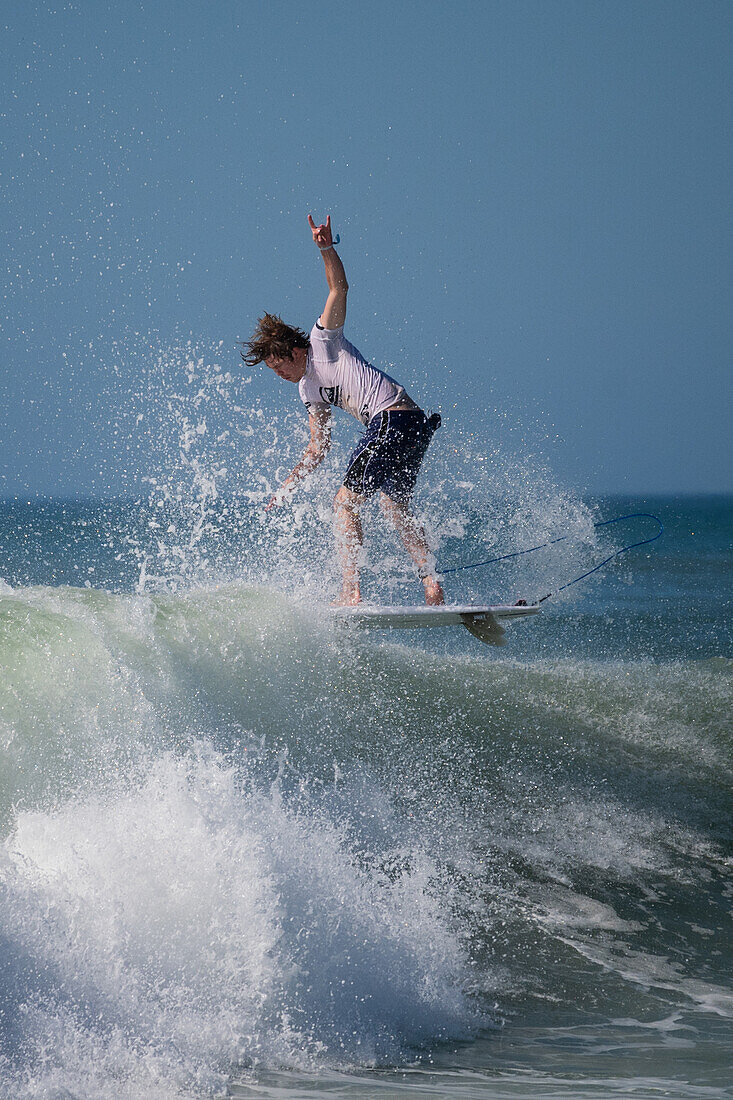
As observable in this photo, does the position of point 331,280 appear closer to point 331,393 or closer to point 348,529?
point 331,393

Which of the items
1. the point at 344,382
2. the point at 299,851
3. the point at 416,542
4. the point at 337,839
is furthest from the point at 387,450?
the point at 299,851

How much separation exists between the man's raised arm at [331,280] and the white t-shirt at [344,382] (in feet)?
0.38

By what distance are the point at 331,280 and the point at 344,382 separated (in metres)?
0.59

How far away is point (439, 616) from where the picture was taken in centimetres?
547

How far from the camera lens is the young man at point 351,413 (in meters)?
5.36

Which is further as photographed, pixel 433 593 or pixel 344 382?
pixel 433 593

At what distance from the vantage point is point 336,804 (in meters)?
5.13

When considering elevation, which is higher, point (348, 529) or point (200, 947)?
point (348, 529)

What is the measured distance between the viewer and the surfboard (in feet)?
17.6

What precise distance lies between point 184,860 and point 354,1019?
0.87 meters

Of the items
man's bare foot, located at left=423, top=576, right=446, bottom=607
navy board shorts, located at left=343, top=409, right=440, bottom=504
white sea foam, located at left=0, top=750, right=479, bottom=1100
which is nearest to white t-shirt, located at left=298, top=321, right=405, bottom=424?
navy board shorts, located at left=343, top=409, right=440, bottom=504

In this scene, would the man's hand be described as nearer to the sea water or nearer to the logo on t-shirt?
the logo on t-shirt

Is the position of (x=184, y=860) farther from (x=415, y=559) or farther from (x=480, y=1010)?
(x=415, y=559)

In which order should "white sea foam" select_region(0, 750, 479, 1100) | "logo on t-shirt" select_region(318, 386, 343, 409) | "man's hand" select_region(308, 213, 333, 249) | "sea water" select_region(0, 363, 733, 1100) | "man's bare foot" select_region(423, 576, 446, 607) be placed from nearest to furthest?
"white sea foam" select_region(0, 750, 479, 1100) → "sea water" select_region(0, 363, 733, 1100) → "man's hand" select_region(308, 213, 333, 249) → "logo on t-shirt" select_region(318, 386, 343, 409) → "man's bare foot" select_region(423, 576, 446, 607)
